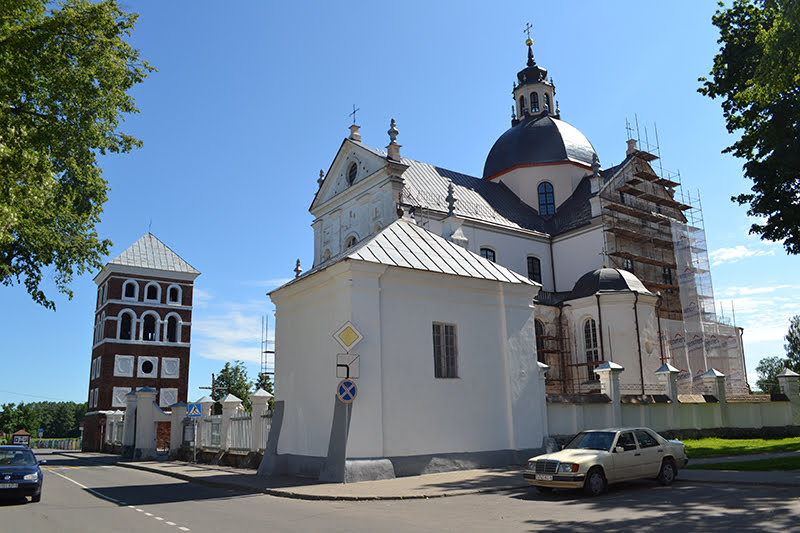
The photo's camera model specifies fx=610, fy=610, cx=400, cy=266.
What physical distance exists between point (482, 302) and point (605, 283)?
606 inches

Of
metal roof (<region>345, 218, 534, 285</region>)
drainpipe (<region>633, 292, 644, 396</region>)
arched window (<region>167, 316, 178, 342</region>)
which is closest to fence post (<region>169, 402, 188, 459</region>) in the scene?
metal roof (<region>345, 218, 534, 285</region>)

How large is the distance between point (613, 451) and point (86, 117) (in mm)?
14518

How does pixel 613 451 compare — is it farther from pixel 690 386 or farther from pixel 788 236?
pixel 690 386

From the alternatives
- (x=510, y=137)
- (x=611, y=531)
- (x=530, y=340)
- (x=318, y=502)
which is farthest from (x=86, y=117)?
(x=510, y=137)

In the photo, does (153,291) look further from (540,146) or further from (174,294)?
(540,146)

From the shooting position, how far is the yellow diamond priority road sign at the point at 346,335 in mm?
14055

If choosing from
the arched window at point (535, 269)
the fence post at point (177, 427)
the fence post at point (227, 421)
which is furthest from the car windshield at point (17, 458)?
the arched window at point (535, 269)

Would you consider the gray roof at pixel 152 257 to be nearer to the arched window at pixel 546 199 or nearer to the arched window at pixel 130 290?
the arched window at pixel 130 290

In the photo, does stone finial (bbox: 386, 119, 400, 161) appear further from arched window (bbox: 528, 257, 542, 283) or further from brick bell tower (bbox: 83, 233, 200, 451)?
brick bell tower (bbox: 83, 233, 200, 451)

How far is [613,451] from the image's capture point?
11.9 metres

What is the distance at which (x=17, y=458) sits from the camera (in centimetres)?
1278

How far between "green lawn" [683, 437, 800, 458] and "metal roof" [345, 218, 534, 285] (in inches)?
323

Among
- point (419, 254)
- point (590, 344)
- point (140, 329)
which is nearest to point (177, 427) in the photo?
point (419, 254)

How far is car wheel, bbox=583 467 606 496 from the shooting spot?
37.1 feet
